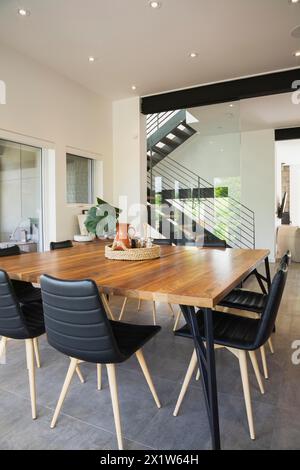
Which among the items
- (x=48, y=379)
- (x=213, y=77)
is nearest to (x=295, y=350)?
(x=48, y=379)

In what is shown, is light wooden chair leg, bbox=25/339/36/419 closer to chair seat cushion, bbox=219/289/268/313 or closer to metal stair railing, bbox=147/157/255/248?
chair seat cushion, bbox=219/289/268/313

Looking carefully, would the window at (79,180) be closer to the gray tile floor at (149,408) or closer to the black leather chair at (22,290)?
the black leather chair at (22,290)

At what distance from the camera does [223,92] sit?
16.7ft

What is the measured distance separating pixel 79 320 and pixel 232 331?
34.2 inches

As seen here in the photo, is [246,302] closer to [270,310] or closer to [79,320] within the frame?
[270,310]

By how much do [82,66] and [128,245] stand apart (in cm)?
324

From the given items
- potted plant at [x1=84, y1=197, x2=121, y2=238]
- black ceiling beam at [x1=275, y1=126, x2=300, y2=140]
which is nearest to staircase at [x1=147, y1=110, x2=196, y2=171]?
black ceiling beam at [x1=275, y1=126, x2=300, y2=140]

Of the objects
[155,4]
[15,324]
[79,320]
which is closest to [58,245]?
[15,324]

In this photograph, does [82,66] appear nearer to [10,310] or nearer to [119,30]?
[119,30]

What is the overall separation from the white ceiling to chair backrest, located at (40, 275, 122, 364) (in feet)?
10.1

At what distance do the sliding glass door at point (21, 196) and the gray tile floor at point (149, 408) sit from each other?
2.15 m

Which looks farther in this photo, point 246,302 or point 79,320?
point 246,302

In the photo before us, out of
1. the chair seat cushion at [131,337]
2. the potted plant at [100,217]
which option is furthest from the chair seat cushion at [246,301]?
the potted plant at [100,217]

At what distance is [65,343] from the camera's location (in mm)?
1479
